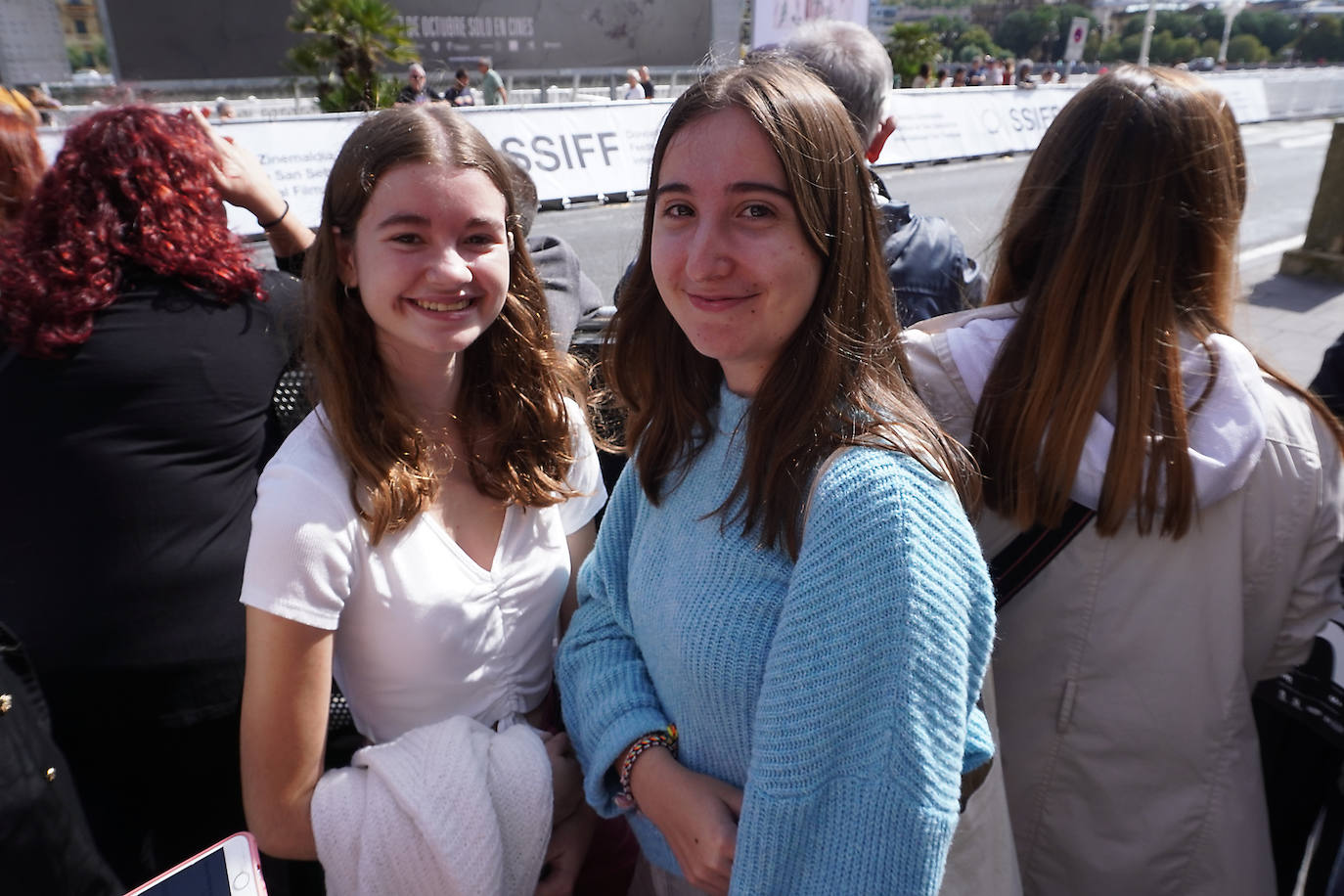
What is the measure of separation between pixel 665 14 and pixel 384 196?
31.3 metres

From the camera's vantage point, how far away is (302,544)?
145 cm

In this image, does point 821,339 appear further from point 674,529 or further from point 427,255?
point 427,255

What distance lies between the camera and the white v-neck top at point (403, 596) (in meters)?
1.45

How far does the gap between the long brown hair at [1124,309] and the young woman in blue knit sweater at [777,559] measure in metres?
0.29

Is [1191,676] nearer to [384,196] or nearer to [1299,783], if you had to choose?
[1299,783]

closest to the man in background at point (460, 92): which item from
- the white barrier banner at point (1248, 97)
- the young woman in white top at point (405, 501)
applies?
the young woman in white top at point (405, 501)

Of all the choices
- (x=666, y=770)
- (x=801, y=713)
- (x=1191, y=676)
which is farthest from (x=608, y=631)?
(x=1191, y=676)

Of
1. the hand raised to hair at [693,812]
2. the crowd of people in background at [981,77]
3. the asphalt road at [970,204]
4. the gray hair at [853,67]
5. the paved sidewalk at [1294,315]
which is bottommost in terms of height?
the paved sidewalk at [1294,315]

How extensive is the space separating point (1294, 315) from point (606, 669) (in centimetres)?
759

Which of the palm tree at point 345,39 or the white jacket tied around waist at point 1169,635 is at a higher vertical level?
the palm tree at point 345,39

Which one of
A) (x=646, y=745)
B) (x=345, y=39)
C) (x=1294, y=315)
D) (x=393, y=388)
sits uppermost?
(x=345, y=39)

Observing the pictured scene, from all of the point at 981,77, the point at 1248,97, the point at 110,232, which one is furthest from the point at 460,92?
the point at 1248,97

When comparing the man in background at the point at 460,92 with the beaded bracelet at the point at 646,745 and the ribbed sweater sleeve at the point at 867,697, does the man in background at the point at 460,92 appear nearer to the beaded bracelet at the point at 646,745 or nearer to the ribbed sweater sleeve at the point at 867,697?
the beaded bracelet at the point at 646,745

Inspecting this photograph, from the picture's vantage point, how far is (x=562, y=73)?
28516mm
